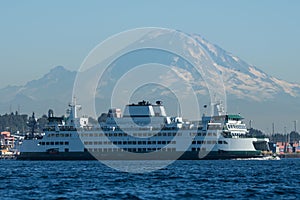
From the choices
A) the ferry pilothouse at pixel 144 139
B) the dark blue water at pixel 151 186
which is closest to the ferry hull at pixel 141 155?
the ferry pilothouse at pixel 144 139

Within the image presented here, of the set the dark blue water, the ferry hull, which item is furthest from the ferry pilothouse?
the dark blue water

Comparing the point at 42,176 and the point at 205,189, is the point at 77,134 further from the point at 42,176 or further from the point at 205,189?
the point at 205,189

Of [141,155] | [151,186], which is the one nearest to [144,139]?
[141,155]

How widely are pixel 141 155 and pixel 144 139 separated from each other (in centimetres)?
279

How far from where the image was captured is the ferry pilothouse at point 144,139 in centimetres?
13850

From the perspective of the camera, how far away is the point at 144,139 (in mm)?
141750

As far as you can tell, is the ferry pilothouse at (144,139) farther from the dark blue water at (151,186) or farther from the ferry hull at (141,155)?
the dark blue water at (151,186)

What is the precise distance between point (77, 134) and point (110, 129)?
5.25 metres

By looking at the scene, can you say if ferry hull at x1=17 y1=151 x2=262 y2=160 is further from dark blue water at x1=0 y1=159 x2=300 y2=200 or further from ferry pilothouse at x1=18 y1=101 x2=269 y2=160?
dark blue water at x1=0 y1=159 x2=300 y2=200

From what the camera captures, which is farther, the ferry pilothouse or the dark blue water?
the ferry pilothouse

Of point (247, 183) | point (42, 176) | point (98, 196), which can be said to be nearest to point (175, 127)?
point (42, 176)

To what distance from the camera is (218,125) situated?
14012 cm

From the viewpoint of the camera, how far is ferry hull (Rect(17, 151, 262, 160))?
451ft

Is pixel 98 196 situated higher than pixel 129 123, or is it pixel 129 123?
pixel 129 123
